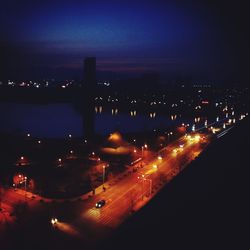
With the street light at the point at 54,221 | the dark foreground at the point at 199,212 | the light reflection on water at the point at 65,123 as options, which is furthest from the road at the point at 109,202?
the light reflection on water at the point at 65,123

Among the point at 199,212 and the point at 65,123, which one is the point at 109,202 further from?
the point at 65,123

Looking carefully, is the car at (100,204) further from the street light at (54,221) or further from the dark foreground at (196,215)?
the dark foreground at (196,215)

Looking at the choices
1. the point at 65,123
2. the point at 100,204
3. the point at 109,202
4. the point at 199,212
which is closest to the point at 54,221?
the point at 100,204

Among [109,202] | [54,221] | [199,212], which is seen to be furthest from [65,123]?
[199,212]

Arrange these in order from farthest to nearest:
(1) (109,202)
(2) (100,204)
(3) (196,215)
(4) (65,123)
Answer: (4) (65,123), (1) (109,202), (2) (100,204), (3) (196,215)

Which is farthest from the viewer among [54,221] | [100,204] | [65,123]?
[65,123]

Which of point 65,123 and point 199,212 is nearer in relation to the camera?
point 199,212

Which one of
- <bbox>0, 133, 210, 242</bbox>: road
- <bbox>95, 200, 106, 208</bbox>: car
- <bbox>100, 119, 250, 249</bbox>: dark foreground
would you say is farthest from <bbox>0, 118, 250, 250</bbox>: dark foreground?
<bbox>95, 200, 106, 208</bbox>: car

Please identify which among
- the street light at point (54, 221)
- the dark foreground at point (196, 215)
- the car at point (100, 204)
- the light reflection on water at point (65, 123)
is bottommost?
the light reflection on water at point (65, 123)

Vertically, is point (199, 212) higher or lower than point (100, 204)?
higher

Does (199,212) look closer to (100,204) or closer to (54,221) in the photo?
(54,221)
